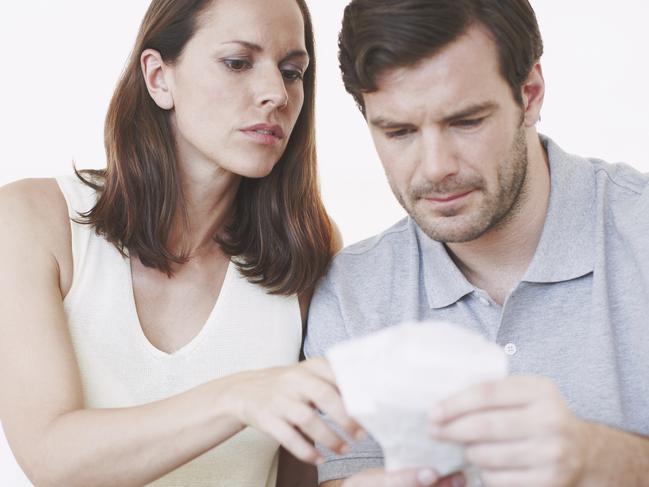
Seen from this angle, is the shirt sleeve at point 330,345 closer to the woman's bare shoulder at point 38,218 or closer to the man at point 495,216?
the man at point 495,216

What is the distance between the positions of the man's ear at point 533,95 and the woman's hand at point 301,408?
0.79 metres

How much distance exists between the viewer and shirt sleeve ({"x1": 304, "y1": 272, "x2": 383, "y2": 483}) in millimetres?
1692

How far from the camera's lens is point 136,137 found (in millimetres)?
1957

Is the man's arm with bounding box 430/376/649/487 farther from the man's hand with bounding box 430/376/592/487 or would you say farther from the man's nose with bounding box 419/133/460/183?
the man's nose with bounding box 419/133/460/183

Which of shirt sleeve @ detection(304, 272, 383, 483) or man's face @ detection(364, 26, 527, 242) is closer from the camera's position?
man's face @ detection(364, 26, 527, 242)

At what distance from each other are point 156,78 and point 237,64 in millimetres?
232

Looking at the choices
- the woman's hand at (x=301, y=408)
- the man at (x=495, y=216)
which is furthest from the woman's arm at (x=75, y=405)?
the man at (x=495, y=216)

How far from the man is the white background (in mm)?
1853

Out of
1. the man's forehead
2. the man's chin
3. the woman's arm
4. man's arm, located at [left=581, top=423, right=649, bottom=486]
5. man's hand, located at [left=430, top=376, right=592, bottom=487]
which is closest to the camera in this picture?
man's hand, located at [left=430, top=376, right=592, bottom=487]

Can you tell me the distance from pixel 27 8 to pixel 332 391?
2710mm

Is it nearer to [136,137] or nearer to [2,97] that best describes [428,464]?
[136,137]

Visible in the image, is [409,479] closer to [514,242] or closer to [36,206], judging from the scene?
[514,242]

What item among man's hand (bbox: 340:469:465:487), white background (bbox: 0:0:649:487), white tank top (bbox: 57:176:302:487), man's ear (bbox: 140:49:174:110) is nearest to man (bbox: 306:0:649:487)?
white tank top (bbox: 57:176:302:487)

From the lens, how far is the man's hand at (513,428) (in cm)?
98
